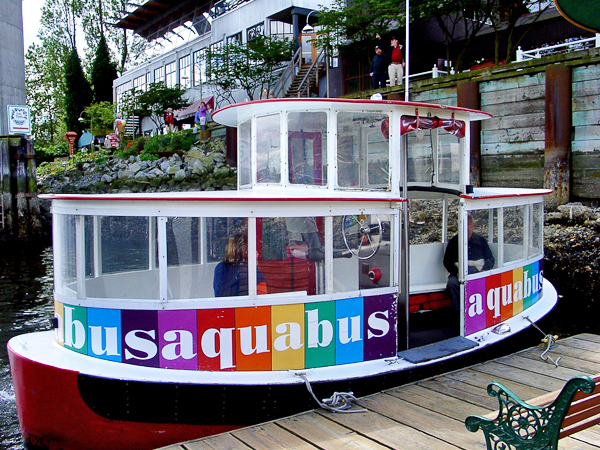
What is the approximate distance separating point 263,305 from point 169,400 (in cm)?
116

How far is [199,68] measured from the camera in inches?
1468

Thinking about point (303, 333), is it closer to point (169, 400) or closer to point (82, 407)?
point (169, 400)

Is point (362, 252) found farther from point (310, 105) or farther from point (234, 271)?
point (310, 105)

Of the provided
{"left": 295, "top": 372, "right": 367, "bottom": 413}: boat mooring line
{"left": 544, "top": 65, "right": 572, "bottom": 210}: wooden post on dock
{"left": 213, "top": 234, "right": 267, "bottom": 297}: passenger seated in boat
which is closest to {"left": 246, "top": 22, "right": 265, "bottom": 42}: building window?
{"left": 544, "top": 65, "right": 572, "bottom": 210}: wooden post on dock

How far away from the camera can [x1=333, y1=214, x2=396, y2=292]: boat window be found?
5.46 metres

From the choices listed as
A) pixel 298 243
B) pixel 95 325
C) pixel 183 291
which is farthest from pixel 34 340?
pixel 298 243

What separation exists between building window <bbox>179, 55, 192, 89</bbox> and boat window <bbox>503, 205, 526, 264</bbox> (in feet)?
112

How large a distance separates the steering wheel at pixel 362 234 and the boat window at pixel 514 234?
6.87ft

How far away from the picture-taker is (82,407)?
4.86 metres

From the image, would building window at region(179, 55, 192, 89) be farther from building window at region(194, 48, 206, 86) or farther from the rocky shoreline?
the rocky shoreline

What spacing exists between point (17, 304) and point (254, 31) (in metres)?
23.3

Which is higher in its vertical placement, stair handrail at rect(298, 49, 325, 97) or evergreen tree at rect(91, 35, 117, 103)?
evergreen tree at rect(91, 35, 117, 103)

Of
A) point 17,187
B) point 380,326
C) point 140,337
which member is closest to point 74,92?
point 17,187

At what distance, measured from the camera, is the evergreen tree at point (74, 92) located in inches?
1932
